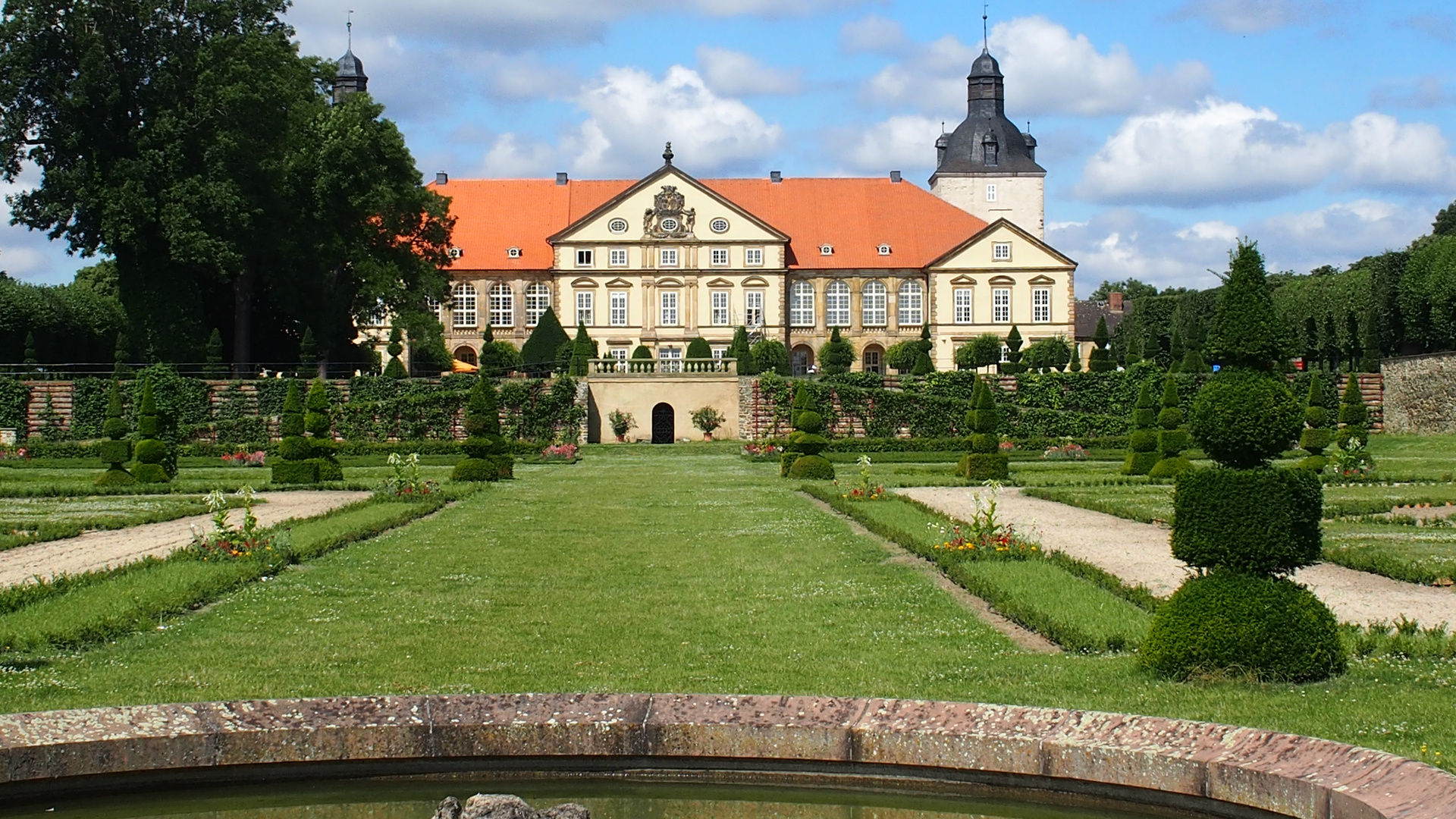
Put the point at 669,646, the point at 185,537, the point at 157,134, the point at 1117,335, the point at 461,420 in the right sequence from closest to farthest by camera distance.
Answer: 1. the point at 669,646
2. the point at 185,537
3. the point at 157,134
4. the point at 461,420
5. the point at 1117,335

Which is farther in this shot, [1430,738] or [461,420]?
[461,420]

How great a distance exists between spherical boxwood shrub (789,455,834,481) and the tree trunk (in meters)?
22.3

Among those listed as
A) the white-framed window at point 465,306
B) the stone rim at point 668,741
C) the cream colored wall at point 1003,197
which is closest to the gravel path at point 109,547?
the stone rim at point 668,741

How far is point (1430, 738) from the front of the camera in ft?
22.7

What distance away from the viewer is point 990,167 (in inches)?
2899

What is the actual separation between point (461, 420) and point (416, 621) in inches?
1342

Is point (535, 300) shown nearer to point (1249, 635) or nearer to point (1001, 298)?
point (1001, 298)

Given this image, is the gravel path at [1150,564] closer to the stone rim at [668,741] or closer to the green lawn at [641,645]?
the green lawn at [641,645]

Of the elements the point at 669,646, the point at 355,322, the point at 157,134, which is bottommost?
the point at 669,646

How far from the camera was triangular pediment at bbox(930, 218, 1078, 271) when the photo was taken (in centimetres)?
6531

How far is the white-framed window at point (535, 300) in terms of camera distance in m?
66.2

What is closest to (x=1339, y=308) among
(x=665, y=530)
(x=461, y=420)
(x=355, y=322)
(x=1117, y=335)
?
(x=1117, y=335)

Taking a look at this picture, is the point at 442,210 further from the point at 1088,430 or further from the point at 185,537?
the point at 185,537

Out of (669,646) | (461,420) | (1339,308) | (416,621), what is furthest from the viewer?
(1339,308)
